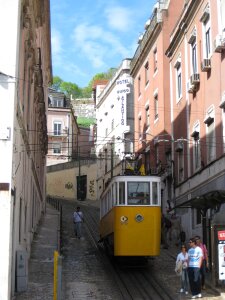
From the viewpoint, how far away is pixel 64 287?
16.3m

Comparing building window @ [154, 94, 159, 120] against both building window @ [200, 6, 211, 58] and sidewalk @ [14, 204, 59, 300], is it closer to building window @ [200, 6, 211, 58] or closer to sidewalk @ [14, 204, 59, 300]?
sidewalk @ [14, 204, 59, 300]

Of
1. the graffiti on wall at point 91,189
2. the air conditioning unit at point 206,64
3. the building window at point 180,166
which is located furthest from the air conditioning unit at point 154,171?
the graffiti on wall at point 91,189

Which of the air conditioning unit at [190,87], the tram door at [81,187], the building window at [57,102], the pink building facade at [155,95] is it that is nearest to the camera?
the air conditioning unit at [190,87]

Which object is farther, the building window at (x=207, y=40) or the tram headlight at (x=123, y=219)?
the building window at (x=207, y=40)

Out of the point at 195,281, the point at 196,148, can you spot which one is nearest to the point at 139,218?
the point at 195,281

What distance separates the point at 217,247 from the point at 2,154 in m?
6.41

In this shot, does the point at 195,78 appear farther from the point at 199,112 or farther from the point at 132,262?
the point at 132,262

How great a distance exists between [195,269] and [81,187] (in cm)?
4310

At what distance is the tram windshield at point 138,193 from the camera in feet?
62.2

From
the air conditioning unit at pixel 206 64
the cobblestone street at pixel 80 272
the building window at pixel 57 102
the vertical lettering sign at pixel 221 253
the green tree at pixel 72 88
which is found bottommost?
the cobblestone street at pixel 80 272

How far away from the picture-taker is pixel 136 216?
739 inches

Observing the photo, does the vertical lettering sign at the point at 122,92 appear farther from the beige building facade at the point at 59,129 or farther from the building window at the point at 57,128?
the building window at the point at 57,128

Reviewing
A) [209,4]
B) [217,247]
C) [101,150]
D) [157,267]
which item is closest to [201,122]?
[209,4]

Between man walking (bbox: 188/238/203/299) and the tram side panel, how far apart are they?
346cm
